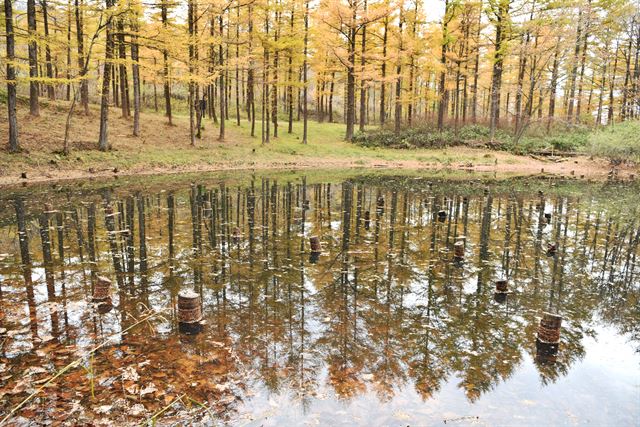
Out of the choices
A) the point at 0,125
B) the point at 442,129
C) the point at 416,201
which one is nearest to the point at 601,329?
the point at 416,201

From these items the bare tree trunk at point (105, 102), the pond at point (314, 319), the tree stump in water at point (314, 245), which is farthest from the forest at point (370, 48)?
the tree stump in water at point (314, 245)

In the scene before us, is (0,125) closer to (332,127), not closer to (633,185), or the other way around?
(332,127)

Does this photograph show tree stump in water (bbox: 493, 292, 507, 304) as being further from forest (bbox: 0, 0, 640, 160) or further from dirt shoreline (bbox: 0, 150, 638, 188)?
forest (bbox: 0, 0, 640, 160)

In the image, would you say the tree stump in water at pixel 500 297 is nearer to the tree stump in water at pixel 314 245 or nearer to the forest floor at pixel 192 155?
the tree stump in water at pixel 314 245

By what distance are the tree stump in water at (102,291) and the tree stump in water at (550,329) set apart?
5.90 m

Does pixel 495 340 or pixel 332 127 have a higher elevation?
pixel 332 127

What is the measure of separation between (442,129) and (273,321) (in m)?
29.8

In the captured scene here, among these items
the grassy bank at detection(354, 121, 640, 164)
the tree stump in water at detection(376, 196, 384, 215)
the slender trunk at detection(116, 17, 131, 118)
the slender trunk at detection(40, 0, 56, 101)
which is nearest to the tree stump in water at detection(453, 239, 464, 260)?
the tree stump in water at detection(376, 196, 384, 215)

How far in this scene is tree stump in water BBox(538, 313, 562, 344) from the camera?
5156mm

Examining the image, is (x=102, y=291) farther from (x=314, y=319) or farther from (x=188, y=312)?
(x=314, y=319)

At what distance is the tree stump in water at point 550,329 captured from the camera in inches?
203

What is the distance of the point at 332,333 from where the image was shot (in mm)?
5484

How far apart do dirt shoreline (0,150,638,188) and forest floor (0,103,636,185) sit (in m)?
0.05

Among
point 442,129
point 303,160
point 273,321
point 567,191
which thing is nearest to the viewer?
point 273,321
